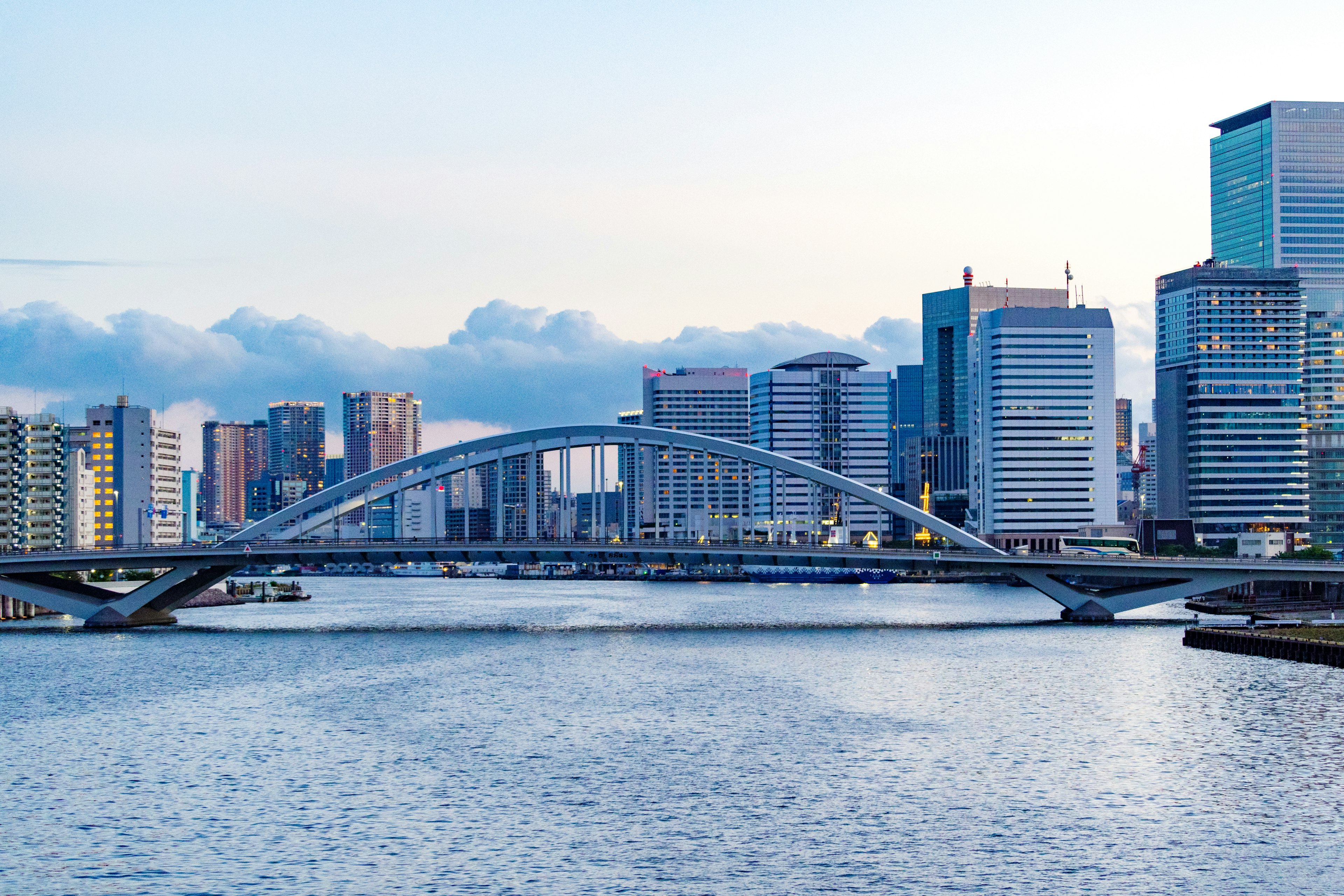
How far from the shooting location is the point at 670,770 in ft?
147

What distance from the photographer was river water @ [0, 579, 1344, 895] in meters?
33.2

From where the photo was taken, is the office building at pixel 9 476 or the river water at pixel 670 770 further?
the office building at pixel 9 476

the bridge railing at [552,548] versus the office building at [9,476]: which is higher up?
the office building at [9,476]

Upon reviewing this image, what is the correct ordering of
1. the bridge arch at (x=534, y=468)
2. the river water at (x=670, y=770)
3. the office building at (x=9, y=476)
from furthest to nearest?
the office building at (x=9, y=476) < the bridge arch at (x=534, y=468) < the river water at (x=670, y=770)

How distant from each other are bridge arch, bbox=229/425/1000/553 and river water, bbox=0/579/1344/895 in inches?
783

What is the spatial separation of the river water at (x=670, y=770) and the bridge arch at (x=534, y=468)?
19885 millimetres

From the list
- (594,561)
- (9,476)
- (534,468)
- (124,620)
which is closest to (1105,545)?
(534,468)

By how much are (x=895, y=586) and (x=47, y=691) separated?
14497cm

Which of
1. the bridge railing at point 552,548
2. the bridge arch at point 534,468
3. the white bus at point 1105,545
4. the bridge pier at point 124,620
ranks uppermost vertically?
the bridge arch at point 534,468

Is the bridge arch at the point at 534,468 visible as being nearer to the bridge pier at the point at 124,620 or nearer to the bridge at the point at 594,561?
the bridge at the point at 594,561

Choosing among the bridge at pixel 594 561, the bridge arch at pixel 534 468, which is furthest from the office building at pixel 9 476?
the bridge at pixel 594 561

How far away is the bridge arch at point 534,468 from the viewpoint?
10388cm

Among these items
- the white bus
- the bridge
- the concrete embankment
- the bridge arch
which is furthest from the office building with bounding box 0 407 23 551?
the concrete embankment

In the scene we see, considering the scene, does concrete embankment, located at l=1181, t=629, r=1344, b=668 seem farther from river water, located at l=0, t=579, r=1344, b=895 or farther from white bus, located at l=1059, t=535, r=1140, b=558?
white bus, located at l=1059, t=535, r=1140, b=558
